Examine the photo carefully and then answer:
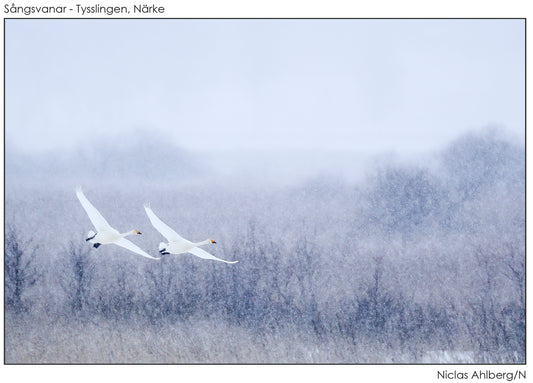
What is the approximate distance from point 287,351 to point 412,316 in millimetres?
5083

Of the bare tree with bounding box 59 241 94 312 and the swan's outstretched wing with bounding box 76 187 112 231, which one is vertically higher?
the swan's outstretched wing with bounding box 76 187 112 231

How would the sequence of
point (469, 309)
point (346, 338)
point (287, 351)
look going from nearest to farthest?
point (287, 351) → point (346, 338) → point (469, 309)

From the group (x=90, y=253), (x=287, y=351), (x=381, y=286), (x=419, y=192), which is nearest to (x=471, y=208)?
(x=419, y=192)

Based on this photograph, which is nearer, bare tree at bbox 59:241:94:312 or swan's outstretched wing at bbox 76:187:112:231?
swan's outstretched wing at bbox 76:187:112:231

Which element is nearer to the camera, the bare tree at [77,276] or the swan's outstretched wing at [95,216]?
the swan's outstretched wing at [95,216]

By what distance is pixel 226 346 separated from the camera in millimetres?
17484

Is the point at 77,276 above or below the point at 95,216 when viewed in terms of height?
A: below

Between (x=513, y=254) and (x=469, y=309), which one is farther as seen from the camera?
(x=513, y=254)

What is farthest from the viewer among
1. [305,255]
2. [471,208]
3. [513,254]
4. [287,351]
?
[471,208]

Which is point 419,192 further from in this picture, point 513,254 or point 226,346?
point 226,346

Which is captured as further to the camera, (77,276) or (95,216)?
(77,276)

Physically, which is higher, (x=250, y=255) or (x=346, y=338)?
(x=250, y=255)

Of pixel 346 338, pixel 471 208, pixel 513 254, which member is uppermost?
pixel 471 208

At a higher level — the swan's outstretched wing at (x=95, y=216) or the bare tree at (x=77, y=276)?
the swan's outstretched wing at (x=95, y=216)
